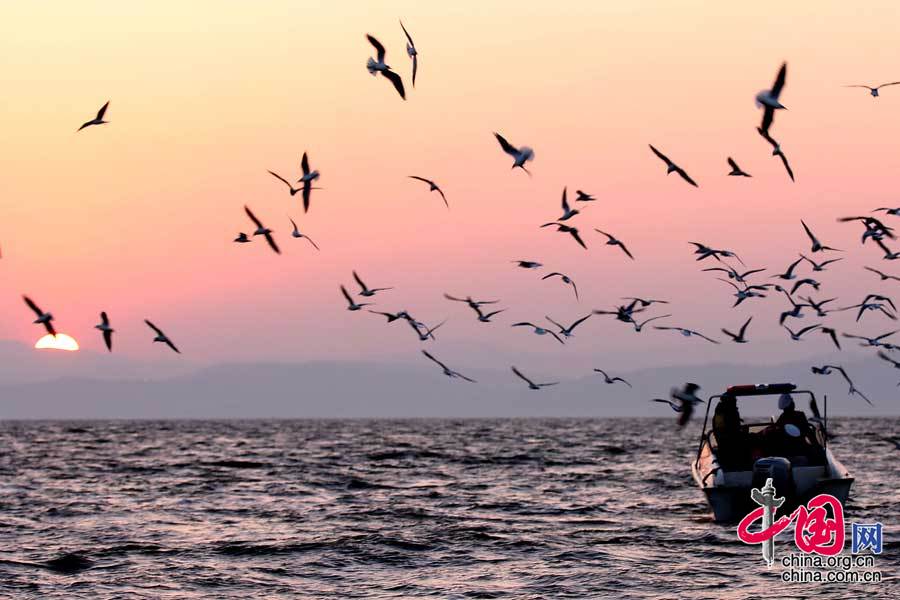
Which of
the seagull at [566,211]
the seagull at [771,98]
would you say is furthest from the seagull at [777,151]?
the seagull at [566,211]

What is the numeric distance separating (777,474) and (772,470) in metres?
0.13

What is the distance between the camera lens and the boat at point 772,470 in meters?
25.4

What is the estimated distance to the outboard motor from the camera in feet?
82.4

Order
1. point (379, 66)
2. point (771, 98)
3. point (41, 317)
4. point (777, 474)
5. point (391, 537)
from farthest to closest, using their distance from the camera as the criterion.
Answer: point (391, 537)
point (777, 474)
point (41, 317)
point (379, 66)
point (771, 98)

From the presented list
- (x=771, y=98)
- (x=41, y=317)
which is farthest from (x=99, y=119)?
(x=771, y=98)

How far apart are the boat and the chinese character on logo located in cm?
93

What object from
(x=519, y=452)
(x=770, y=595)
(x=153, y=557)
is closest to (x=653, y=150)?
(x=770, y=595)

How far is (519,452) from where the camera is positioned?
70062 millimetres

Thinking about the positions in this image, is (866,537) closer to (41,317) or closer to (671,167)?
(671,167)

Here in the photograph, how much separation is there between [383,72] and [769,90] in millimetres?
6485

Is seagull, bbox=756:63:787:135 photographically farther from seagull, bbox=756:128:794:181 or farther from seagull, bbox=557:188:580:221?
seagull, bbox=557:188:580:221

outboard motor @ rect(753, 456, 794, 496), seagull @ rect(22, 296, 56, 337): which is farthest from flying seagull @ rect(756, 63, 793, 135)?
seagull @ rect(22, 296, 56, 337)

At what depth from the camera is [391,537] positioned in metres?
27.1

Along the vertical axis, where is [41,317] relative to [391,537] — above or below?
above
